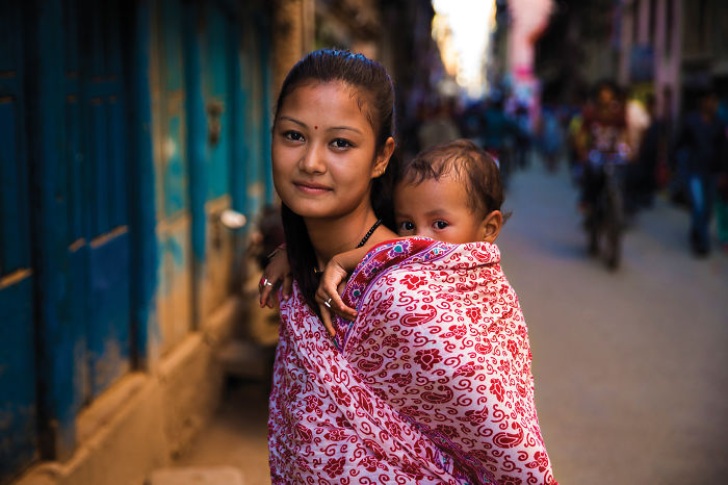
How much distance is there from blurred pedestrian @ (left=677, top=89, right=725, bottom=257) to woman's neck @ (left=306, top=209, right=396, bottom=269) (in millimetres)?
10141

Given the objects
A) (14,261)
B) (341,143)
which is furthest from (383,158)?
(14,261)

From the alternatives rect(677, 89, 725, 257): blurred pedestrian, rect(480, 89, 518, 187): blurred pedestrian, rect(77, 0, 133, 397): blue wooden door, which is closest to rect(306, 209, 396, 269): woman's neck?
rect(77, 0, 133, 397): blue wooden door

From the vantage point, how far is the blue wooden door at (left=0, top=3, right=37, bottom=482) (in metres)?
3.31

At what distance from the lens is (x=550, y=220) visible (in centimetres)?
1523

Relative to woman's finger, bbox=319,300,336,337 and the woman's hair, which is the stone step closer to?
the woman's hair

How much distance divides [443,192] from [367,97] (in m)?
0.27

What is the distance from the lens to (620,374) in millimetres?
6582

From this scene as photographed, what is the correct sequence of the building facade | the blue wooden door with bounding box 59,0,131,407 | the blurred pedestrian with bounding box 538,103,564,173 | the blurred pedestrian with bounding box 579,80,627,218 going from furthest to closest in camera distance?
the blurred pedestrian with bounding box 538,103,564,173 → the blurred pedestrian with bounding box 579,80,627,218 → the blue wooden door with bounding box 59,0,131,407 → the building facade

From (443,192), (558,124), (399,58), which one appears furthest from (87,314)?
(399,58)

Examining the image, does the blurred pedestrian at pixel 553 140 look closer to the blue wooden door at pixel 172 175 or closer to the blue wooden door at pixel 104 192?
the blue wooden door at pixel 172 175

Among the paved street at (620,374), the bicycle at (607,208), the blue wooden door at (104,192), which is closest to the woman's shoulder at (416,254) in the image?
the blue wooden door at (104,192)

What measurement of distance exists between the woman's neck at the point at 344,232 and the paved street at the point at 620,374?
10.2ft

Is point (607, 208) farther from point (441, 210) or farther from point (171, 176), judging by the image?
point (441, 210)

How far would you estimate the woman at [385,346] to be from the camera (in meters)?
1.75
